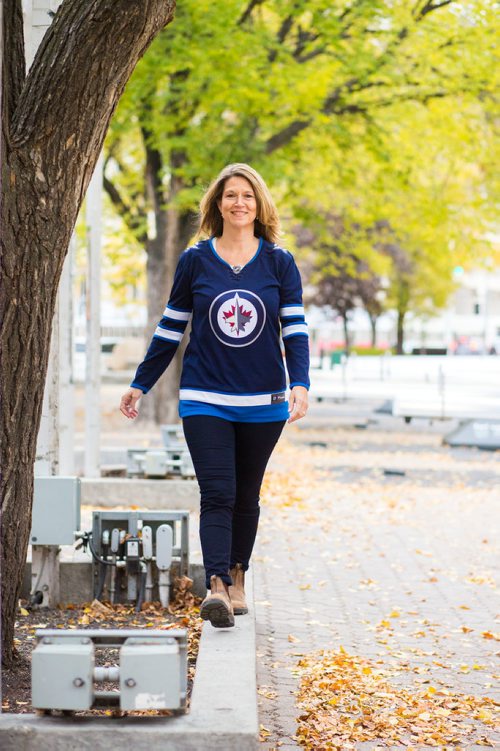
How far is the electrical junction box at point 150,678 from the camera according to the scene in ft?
13.2

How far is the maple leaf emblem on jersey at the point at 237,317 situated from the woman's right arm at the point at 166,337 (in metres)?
0.25

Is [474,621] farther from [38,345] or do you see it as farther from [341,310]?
[341,310]

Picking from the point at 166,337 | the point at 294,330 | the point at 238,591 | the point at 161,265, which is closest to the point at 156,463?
the point at 238,591

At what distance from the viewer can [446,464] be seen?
1812cm

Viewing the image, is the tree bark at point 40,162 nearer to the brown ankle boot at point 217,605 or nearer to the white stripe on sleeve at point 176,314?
the white stripe on sleeve at point 176,314

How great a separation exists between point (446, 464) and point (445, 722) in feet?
42.6

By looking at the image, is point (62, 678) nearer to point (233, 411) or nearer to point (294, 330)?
point (233, 411)

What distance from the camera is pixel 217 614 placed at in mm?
5273

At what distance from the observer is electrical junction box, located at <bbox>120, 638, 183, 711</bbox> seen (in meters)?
4.02

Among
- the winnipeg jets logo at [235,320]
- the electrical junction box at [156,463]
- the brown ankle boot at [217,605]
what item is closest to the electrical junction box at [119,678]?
the brown ankle boot at [217,605]

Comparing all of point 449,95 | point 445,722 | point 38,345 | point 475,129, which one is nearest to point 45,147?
point 38,345

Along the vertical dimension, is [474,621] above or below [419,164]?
below

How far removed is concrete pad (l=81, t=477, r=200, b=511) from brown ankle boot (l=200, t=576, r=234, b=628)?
220 inches

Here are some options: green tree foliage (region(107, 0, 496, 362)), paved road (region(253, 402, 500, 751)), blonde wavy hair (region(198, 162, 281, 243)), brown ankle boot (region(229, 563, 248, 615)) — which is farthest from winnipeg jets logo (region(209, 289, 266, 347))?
green tree foliage (region(107, 0, 496, 362))
